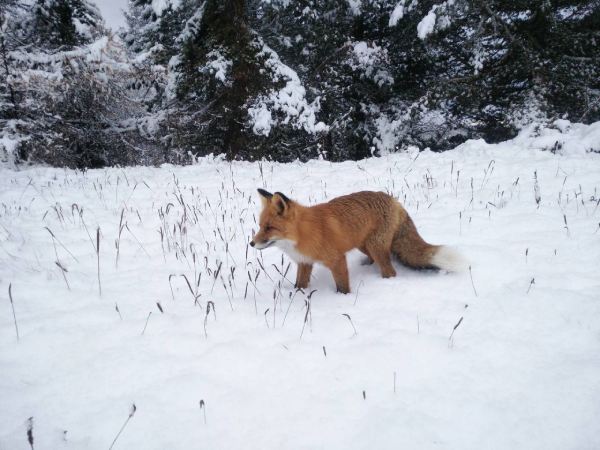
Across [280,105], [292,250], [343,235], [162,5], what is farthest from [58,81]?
[343,235]

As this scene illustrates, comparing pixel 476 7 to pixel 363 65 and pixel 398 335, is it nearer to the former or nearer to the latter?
pixel 363 65

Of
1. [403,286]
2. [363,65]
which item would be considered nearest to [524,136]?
[363,65]

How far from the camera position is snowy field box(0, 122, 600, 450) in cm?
182

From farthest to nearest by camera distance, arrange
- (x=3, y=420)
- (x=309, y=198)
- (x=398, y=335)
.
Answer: (x=309, y=198) → (x=398, y=335) → (x=3, y=420)

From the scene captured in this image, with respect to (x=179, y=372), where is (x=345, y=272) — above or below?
above

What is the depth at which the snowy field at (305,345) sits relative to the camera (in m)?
1.82

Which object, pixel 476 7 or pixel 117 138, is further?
pixel 117 138

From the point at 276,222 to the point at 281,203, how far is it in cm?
20

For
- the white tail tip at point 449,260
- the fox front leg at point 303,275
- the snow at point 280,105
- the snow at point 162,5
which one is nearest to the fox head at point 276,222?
the fox front leg at point 303,275

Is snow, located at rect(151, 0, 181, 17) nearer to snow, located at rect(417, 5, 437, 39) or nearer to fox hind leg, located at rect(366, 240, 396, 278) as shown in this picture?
snow, located at rect(417, 5, 437, 39)

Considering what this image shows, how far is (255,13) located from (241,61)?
3912 mm

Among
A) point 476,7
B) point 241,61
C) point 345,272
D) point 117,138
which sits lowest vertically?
point 345,272

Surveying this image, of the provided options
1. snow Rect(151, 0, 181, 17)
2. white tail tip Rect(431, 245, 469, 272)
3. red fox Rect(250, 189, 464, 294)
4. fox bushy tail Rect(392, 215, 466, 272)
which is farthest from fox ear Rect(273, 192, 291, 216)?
snow Rect(151, 0, 181, 17)

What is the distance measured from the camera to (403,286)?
11.3 feet
